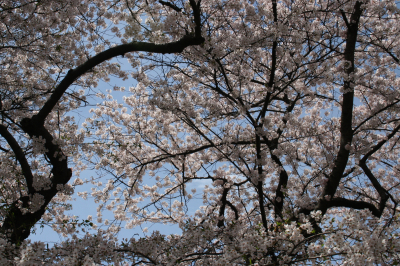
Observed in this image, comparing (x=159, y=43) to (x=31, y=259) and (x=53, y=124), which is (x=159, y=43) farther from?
(x=53, y=124)

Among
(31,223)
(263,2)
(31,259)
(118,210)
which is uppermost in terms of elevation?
(263,2)

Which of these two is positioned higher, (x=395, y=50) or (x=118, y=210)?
(x=395, y=50)

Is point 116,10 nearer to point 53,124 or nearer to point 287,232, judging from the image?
point 53,124

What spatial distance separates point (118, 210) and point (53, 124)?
3308 millimetres

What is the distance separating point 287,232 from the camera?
11.7ft

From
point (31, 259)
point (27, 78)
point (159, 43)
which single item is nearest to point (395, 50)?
point (159, 43)

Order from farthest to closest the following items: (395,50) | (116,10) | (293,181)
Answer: (293,181) → (395,50) → (116,10)

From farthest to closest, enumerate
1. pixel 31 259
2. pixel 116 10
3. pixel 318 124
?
pixel 318 124
pixel 116 10
pixel 31 259

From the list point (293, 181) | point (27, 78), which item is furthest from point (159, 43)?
point (293, 181)

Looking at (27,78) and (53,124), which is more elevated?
(27,78)

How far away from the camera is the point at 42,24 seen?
562cm

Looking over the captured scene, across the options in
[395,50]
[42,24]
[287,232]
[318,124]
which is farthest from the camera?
[318,124]

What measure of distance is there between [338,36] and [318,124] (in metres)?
3.36

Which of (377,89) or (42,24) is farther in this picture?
(377,89)
